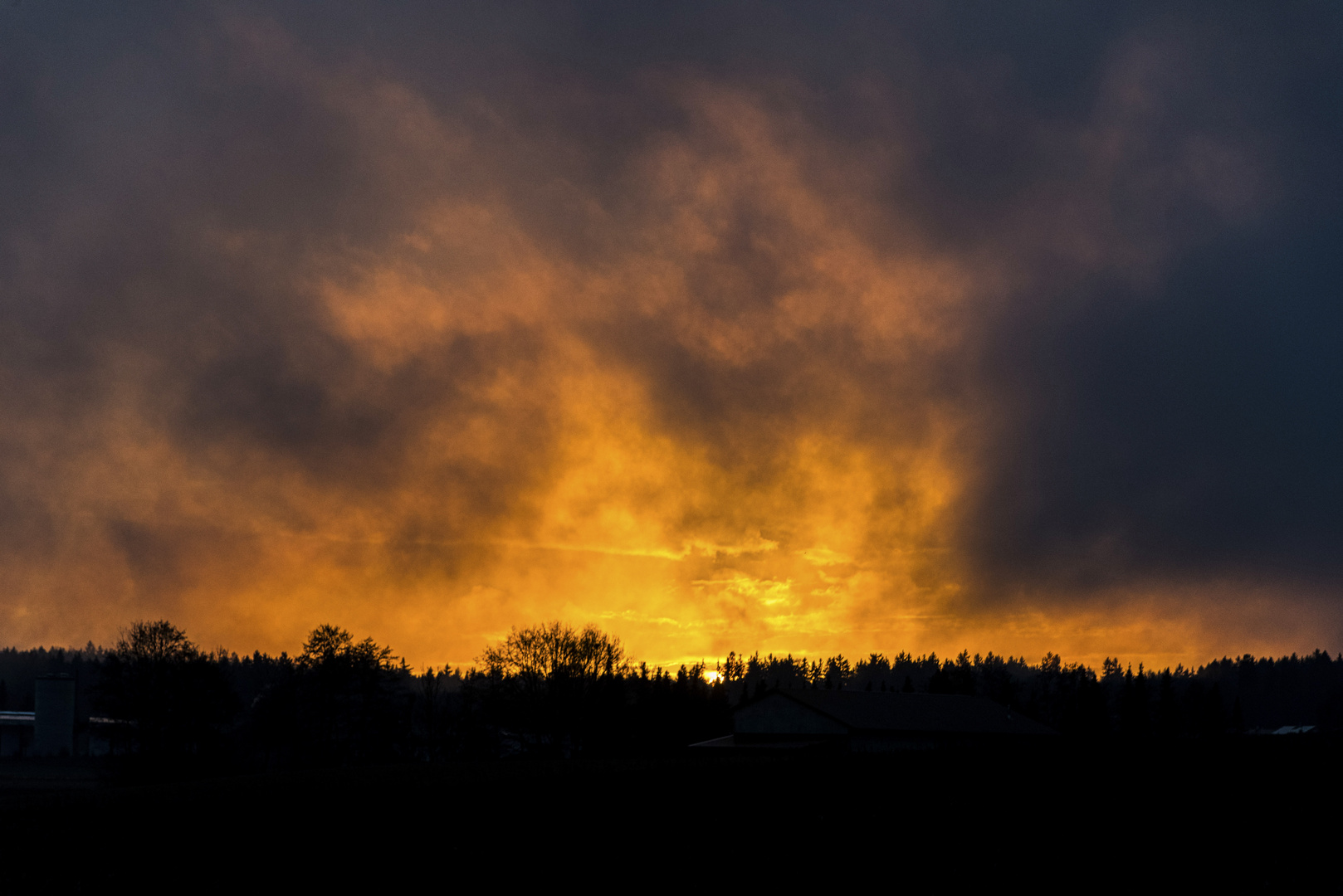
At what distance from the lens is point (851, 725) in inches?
3290

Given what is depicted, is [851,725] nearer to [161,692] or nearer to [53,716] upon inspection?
[161,692]

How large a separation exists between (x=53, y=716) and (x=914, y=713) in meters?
116

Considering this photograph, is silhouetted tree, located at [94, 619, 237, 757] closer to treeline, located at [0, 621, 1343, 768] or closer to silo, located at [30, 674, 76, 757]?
treeline, located at [0, 621, 1343, 768]

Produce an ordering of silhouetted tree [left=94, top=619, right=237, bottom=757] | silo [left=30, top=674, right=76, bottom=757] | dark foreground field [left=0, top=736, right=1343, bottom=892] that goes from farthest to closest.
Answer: silo [left=30, top=674, right=76, bottom=757] → silhouetted tree [left=94, top=619, right=237, bottom=757] → dark foreground field [left=0, top=736, right=1343, bottom=892]

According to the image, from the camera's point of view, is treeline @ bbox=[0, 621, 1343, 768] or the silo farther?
the silo

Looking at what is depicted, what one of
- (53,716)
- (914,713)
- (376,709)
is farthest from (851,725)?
(53,716)

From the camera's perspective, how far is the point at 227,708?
85.6m

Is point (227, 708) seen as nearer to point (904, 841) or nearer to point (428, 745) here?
point (428, 745)

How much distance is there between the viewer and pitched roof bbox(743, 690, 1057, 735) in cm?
8656

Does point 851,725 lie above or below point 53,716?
above

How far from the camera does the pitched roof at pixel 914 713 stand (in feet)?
284

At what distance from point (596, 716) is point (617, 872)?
84.1 meters

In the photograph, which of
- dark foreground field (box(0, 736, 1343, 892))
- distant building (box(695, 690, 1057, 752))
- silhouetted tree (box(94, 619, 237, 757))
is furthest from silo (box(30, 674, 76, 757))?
dark foreground field (box(0, 736, 1343, 892))

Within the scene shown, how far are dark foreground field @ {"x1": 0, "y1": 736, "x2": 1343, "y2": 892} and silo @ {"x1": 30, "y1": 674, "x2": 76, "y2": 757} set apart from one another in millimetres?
111711
